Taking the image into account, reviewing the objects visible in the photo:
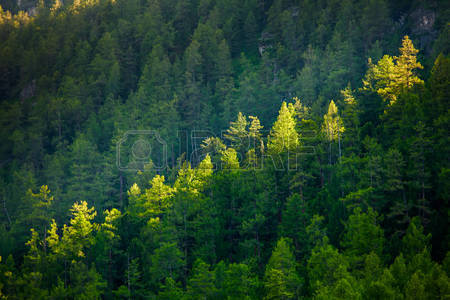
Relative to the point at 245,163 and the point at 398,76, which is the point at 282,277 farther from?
the point at 398,76

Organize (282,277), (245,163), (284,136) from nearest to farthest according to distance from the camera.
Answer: (282,277), (284,136), (245,163)

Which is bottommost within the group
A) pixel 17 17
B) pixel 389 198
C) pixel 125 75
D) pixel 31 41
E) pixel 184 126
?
pixel 389 198

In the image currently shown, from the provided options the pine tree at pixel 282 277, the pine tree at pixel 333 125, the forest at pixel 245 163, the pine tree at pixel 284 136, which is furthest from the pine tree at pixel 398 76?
the pine tree at pixel 282 277

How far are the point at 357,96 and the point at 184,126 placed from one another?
2764 centimetres

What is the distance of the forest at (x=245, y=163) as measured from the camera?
38.0 metres

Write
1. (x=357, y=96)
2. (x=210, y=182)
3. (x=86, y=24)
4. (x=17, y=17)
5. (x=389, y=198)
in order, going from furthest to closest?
(x=17, y=17)
(x=86, y=24)
(x=357, y=96)
(x=210, y=182)
(x=389, y=198)

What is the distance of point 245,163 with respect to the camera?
49.8 m

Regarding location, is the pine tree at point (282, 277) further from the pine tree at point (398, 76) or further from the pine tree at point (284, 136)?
the pine tree at point (398, 76)

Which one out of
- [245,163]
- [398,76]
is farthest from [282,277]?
[398,76]

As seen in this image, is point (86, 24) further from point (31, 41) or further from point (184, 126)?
point (184, 126)

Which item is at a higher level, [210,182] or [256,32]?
[256,32]

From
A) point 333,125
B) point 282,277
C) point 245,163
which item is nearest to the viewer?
point 282,277

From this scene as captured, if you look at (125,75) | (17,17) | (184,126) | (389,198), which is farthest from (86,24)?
(389,198)

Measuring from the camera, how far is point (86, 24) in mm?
112688
